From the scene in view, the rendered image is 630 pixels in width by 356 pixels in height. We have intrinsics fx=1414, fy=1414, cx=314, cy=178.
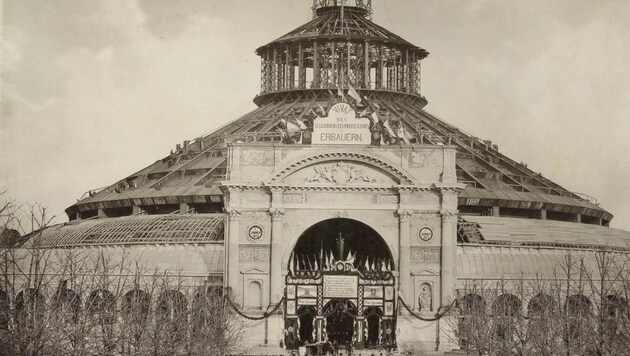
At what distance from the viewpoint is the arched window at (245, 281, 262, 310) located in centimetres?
13588

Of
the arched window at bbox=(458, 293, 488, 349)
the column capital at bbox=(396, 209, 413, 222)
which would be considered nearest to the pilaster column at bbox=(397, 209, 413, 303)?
the column capital at bbox=(396, 209, 413, 222)

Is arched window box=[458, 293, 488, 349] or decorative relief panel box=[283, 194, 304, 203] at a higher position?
decorative relief panel box=[283, 194, 304, 203]

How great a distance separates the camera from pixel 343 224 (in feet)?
473

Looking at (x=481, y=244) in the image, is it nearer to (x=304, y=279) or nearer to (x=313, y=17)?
(x=304, y=279)

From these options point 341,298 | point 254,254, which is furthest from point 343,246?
point 254,254

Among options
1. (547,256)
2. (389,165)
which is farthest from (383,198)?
(547,256)

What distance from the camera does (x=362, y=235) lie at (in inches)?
5664

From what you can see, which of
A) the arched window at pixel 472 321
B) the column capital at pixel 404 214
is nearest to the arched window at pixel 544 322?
the arched window at pixel 472 321

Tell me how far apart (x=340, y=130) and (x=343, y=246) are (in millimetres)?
12993

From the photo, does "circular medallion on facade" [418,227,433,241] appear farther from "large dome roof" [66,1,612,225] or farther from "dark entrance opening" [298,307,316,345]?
"large dome roof" [66,1,612,225]

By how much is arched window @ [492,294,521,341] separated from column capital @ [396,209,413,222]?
1155cm

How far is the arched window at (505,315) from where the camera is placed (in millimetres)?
116556

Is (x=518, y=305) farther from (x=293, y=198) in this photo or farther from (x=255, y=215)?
(x=255, y=215)

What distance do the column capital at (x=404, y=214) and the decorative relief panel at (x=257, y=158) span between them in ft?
43.7
